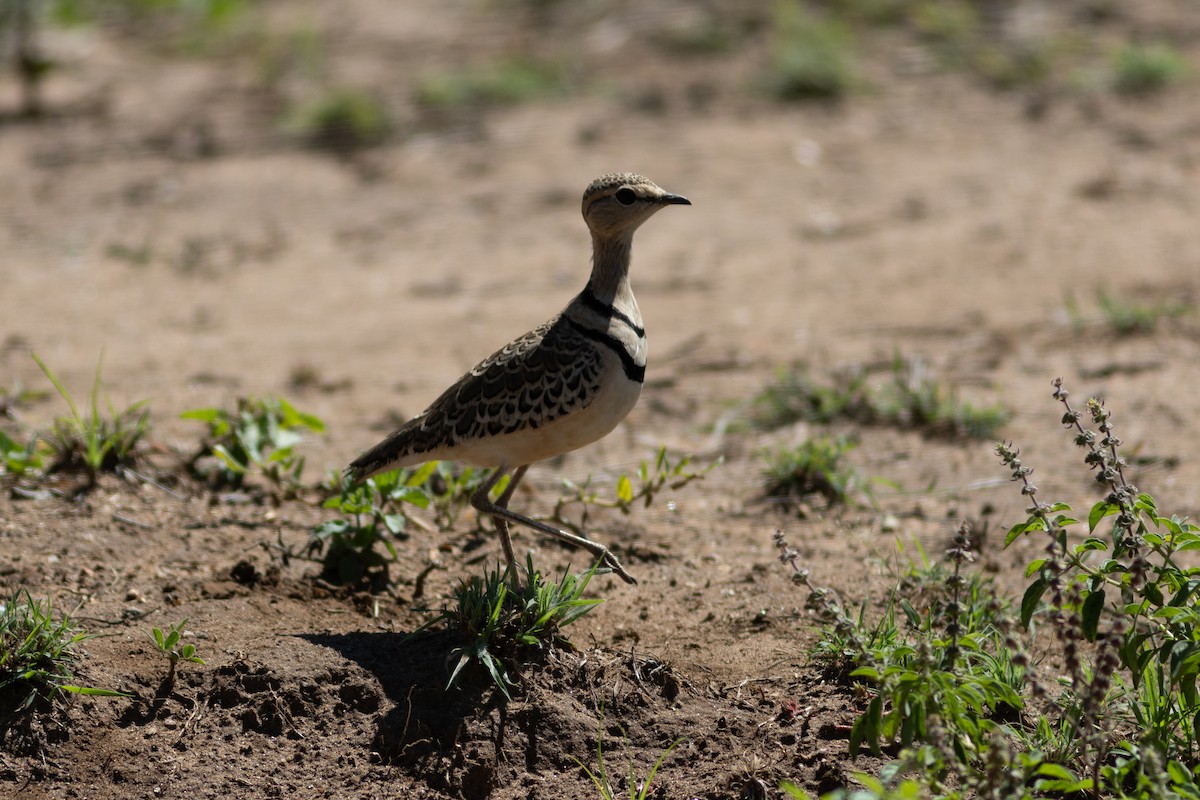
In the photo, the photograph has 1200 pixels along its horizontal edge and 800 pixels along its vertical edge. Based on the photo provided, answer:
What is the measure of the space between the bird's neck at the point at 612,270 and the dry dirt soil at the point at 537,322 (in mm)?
1095

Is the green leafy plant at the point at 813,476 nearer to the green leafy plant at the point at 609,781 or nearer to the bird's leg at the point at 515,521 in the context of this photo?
the bird's leg at the point at 515,521

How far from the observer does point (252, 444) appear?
5.58 m

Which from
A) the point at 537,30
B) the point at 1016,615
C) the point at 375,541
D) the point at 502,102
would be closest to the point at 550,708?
the point at 375,541

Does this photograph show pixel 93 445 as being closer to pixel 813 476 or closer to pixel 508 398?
pixel 508 398

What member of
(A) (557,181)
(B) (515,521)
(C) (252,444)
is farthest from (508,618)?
(A) (557,181)

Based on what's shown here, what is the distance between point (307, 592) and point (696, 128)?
648 centimetres

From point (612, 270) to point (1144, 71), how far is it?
717 cm

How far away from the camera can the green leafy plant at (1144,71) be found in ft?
34.0

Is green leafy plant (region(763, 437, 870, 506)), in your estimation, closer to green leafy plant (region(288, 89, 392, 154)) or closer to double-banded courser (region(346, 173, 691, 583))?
double-banded courser (region(346, 173, 691, 583))

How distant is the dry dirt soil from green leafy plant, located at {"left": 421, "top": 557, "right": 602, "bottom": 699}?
0.10m

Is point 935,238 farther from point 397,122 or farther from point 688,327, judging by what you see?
point 397,122

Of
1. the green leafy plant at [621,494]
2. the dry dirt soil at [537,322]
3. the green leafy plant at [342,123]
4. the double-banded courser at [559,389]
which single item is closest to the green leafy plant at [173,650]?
the dry dirt soil at [537,322]

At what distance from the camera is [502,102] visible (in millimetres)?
11031

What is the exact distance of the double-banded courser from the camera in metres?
4.61
